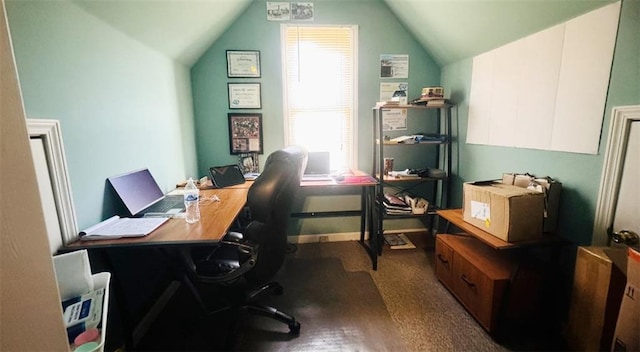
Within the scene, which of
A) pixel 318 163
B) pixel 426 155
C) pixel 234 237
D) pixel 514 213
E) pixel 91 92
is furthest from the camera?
pixel 426 155

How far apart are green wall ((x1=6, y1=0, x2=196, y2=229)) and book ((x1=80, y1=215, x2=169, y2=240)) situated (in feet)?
0.22

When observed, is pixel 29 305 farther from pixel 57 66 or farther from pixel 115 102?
pixel 115 102

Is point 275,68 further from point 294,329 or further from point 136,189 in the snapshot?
point 294,329

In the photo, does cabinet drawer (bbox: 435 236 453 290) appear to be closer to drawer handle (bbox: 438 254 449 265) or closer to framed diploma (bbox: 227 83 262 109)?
drawer handle (bbox: 438 254 449 265)

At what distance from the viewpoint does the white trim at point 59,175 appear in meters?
1.09

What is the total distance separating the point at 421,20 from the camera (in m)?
2.46

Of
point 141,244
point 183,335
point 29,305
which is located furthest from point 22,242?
point 183,335

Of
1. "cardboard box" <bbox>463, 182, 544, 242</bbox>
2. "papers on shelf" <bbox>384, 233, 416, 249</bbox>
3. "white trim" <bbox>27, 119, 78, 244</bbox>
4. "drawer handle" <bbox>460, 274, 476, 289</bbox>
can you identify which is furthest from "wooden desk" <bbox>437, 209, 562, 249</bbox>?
"white trim" <bbox>27, 119, 78, 244</bbox>

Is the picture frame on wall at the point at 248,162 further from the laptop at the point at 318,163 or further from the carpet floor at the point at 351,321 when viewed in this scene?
the carpet floor at the point at 351,321

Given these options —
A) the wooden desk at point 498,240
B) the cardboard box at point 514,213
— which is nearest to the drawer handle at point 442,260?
the wooden desk at point 498,240

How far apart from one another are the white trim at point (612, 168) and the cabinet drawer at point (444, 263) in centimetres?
81

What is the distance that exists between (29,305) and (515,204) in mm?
1927

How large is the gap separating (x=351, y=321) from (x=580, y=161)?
1.71 metres

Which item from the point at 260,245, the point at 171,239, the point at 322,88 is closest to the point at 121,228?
the point at 171,239
